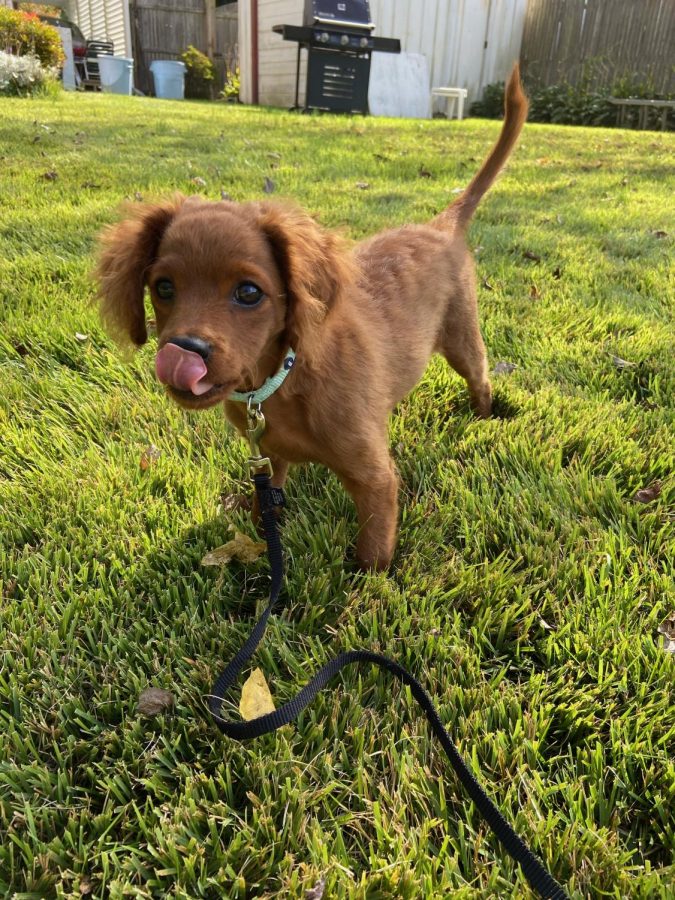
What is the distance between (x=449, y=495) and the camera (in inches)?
83.5

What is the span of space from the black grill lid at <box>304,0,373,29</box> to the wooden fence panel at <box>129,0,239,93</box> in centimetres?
853

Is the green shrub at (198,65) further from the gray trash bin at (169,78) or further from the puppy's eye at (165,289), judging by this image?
the puppy's eye at (165,289)

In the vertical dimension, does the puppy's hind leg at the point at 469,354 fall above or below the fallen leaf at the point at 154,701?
above

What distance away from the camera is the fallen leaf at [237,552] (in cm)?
184

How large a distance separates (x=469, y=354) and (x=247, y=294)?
1.34 metres

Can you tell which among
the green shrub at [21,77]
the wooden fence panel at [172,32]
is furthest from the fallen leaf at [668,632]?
the wooden fence panel at [172,32]

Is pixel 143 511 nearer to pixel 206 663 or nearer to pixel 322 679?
pixel 206 663

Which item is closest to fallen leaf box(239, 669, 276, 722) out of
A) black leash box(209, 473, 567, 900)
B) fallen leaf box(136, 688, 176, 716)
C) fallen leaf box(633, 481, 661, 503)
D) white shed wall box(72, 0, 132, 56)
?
black leash box(209, 473, 567, 900)

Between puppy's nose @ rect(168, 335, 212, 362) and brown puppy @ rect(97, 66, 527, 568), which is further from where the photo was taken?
brown puppy @ rect(97, 66, 527, 568)

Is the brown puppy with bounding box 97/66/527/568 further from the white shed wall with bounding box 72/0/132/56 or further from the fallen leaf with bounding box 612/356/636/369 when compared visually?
the white shed wall with bounding box 72/0/132/56

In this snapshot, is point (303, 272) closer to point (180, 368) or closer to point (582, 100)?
point (180, 368)

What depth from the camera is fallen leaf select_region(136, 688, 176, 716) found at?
4.66ft

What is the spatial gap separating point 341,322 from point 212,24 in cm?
2211

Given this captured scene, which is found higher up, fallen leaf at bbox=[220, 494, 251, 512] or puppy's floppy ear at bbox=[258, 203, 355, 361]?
puppy's floppy ear at bbox=[258, 203, 355, 361]
